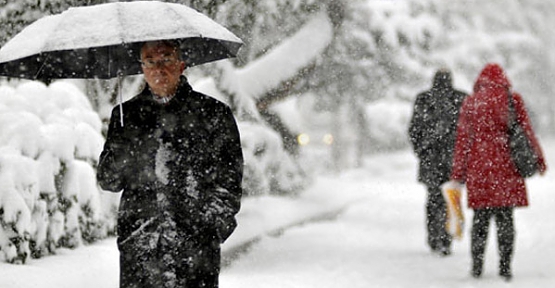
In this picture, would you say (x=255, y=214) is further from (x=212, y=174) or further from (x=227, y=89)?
(x=212, y=174)

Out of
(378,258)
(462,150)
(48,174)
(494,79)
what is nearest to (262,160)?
(378,258)

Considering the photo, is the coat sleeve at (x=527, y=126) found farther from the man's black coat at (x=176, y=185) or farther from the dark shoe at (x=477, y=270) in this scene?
the man's black coat at (x=176, y=185)

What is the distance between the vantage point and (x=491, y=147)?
24.4ft

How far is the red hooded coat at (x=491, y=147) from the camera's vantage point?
7.34 meters

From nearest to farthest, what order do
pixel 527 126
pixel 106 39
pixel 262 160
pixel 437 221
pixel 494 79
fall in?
pixel 106 39, pixel 527 126, pixel 494 79, pixel 437 221, pixel 262 160

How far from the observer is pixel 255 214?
13078mm

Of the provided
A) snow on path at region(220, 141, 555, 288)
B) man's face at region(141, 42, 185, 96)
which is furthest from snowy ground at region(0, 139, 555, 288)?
A: man's face at region(141, 42, 185, 96)

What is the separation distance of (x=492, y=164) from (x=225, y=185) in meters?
4.16

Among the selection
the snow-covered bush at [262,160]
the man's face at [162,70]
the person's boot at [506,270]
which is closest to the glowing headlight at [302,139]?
the snow-covered bush at [262,160]

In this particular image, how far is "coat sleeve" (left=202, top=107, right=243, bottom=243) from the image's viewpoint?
3.78 m

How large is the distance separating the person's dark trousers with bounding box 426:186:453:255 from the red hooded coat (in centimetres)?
184

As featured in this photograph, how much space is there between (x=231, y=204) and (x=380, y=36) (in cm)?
1157

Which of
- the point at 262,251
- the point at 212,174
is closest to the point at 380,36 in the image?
the point at 262,251

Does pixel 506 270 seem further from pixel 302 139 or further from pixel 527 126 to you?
pixel 302 139
